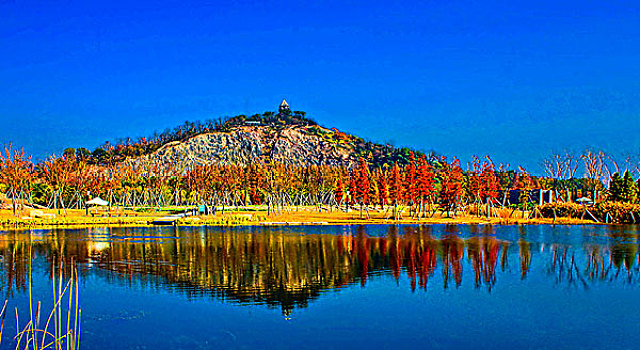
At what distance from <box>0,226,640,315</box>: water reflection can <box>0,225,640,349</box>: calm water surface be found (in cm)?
11

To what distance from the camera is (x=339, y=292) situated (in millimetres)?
23719

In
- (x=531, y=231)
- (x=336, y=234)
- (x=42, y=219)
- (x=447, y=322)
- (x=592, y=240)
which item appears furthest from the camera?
(x=42, y=219)

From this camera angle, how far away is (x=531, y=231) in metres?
54.3

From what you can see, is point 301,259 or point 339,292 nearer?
A: point 339,292

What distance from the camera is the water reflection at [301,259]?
25.5 meters

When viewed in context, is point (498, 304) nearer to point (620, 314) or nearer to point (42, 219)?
point (620, 314)

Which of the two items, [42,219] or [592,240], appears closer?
[592,240]

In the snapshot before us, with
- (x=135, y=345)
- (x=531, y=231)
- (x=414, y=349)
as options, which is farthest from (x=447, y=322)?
(x=531, y=231)

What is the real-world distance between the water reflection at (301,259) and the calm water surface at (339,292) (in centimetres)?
11

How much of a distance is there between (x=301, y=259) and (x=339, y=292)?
Answer: 29.6 feet

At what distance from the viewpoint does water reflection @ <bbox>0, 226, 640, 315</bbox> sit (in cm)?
2552

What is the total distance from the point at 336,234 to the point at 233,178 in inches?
2348

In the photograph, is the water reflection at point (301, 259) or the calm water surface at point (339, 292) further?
the water reflection at point (301, 259)

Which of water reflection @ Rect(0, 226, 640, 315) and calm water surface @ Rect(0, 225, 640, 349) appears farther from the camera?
water reflection @ Rect(0, 226, 640, 315)
